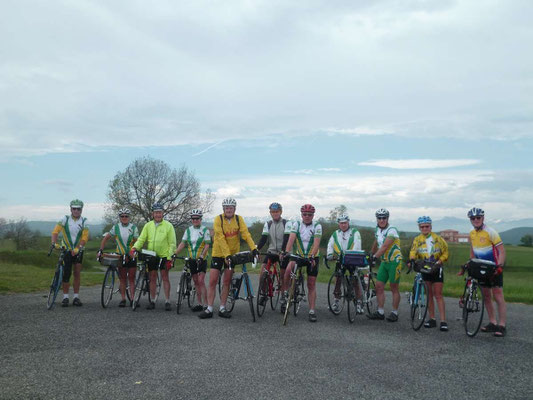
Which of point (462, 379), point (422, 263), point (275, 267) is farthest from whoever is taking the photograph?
point (275, 267)

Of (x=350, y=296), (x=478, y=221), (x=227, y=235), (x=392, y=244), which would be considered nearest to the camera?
(x=478, y=221)

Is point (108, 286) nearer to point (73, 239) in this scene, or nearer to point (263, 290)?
point (73, 239)

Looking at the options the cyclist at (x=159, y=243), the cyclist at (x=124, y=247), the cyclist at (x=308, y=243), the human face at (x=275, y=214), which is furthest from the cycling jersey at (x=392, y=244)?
the cyclist at (x=124, y=247)

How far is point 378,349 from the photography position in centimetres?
726

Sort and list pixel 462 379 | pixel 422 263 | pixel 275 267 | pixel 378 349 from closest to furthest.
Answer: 1. pixel 462 379
2. pixel 378 349
3. pixel 422 263
4. pixel 275 267

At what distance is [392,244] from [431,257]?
89 cm

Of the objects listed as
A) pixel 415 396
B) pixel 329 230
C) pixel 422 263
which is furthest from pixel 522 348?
pixel 329 230

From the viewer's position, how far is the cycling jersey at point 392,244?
983cm

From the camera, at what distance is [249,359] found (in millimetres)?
6414

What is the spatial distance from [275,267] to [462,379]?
18.2 ft

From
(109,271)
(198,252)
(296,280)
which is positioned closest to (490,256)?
(296,280)

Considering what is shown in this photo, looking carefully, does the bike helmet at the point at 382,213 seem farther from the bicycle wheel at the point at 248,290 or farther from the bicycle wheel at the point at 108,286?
the bicycle wheel at the point at 108,286

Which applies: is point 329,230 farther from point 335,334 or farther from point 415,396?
point 415,396

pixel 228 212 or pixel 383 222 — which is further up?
pixel 228 212
